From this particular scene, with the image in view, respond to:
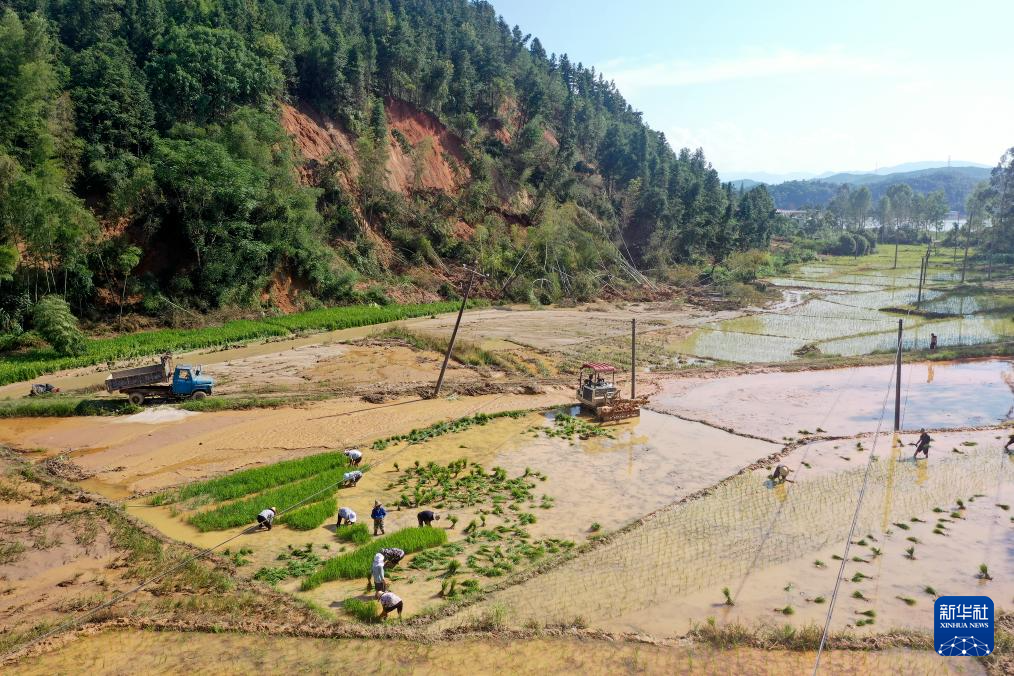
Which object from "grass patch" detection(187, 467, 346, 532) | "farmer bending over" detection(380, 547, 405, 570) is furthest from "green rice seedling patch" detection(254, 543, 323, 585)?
"grass patch" detection(187, 467, 346, 532)

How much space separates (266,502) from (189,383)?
10785mm

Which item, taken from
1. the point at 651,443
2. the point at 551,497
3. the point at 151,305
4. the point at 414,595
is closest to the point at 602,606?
the point at 414,595

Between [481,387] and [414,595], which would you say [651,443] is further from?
[414,595]

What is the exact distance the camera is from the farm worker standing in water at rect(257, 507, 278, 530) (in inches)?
618

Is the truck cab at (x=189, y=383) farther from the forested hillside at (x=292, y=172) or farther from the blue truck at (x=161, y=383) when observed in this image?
the forested hillside at (x=292, y=172)

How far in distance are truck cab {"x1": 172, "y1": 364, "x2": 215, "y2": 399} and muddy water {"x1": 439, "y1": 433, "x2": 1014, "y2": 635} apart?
17729 millimetres

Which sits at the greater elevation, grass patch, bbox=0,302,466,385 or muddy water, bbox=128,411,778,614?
grass patch, bbox=0,302,466,385

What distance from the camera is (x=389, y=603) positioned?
39.5 feet

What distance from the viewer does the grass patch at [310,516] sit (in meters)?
16.1

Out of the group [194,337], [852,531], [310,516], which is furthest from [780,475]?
[194,337]

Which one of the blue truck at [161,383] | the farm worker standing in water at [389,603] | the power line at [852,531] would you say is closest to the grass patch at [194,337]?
the blue truck at [161,383]

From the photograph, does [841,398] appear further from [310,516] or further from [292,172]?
[292,172]

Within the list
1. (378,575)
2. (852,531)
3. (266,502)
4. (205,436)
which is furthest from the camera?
→ (205,436)

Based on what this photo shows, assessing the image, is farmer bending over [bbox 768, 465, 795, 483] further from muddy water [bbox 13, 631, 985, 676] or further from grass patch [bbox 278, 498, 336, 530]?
grass patch [bbox 278, 498, 336, 530]
